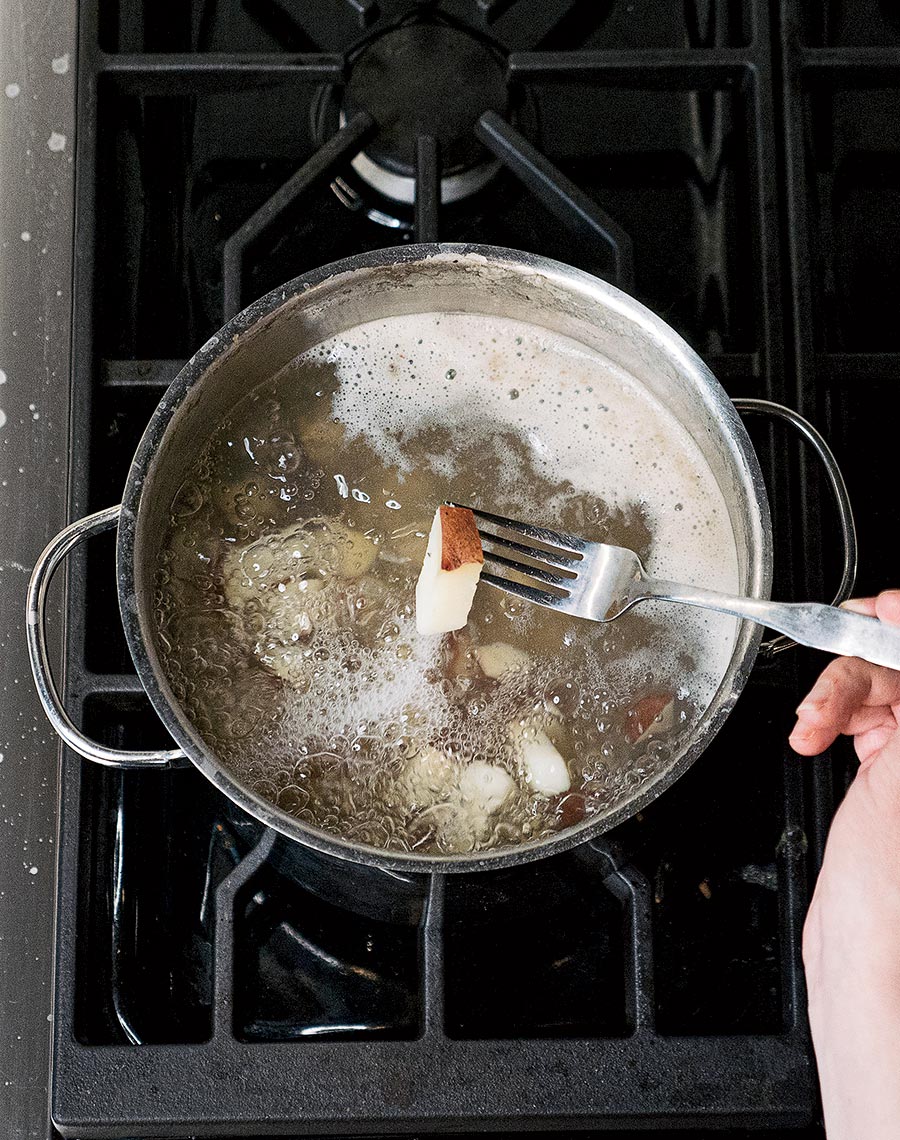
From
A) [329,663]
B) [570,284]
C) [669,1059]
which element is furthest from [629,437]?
[669,1059]

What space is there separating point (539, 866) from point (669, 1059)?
5.3 inches

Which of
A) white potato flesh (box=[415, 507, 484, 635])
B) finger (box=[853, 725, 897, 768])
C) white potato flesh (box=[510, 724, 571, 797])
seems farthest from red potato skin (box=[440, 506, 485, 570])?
finger (box=[853, 725, 897, 768])

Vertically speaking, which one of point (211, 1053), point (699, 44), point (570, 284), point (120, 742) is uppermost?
point (699, 44)

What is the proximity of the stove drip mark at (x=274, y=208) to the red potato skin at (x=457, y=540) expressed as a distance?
213 mm

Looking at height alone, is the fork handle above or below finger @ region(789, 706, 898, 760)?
above

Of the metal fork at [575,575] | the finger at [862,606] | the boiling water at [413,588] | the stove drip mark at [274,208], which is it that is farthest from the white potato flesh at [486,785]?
the stove drip mark at [274,208]

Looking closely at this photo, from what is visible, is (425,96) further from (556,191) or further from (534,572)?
(534,572)

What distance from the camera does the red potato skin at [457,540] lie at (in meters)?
0.61

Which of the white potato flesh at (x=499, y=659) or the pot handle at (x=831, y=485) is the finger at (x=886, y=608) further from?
the white potato flesh at (x=499, y=659)

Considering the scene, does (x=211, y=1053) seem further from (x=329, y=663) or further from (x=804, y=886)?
(x=804, y=886)

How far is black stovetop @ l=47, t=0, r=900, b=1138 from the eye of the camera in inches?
26.2

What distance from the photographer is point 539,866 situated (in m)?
0.73

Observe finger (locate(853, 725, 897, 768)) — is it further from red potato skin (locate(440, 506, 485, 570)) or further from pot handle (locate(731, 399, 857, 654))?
red potato skin (locate(440, 506, 485, 570))

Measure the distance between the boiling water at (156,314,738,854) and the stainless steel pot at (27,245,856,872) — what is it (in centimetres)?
2
